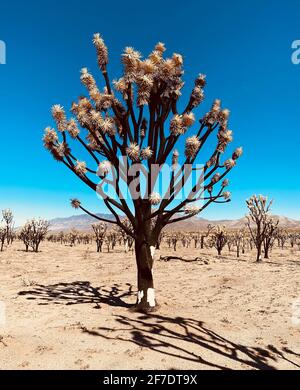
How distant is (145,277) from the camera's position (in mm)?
8438

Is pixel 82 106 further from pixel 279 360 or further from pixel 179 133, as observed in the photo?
pixel 279 360

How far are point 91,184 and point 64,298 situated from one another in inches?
149

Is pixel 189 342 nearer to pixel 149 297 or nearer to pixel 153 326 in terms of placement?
pixel 153 326

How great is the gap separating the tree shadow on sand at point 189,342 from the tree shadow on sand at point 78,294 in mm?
1884

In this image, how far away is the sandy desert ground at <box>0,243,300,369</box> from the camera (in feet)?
17.5

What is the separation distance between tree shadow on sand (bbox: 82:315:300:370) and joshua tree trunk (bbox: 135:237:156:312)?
31.7 inches

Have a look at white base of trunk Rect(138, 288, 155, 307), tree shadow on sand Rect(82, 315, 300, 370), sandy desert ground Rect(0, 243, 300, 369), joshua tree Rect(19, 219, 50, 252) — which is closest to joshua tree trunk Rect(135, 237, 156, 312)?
white base of trunk Rect(138, 288, 155, 307)

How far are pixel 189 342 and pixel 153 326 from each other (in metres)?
1.13

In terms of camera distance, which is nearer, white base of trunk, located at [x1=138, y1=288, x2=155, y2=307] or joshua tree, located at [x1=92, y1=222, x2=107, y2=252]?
white base of trunk, located at [x1=138, y1=288, x2=155, y2=307]

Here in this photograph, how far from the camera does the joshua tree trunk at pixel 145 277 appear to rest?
8.36 meters

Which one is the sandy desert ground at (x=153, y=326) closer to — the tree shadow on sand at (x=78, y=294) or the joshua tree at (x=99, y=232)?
the tree shadow on sand at (x=78, y=294)

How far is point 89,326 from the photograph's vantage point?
6.92 m

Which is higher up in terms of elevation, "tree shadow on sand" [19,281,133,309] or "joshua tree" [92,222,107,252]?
"joshua tree" [92,222,107,252]

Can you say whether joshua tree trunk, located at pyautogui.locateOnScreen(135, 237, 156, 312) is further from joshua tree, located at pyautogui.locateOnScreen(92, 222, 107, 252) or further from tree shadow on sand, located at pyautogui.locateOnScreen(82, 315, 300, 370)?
joshua tree, located at pyautogui.locateOnScreen(92, 222, 107, 252)
